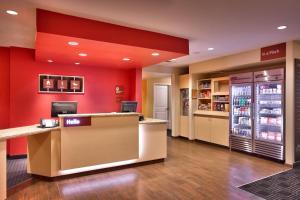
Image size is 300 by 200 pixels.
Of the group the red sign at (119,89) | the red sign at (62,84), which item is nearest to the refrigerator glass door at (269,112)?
the red sign at (119,89)

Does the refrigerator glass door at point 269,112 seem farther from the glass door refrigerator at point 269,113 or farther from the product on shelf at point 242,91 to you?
the product on shelf at point 242,91

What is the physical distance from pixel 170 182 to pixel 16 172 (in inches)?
122

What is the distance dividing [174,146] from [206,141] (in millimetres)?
1203

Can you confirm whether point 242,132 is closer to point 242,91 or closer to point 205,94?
point 242,91

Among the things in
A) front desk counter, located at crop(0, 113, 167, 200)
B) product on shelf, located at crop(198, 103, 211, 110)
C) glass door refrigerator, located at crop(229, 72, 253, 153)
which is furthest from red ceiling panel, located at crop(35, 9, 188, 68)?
product on shelf, located at crop(198, 103, 211, 110)

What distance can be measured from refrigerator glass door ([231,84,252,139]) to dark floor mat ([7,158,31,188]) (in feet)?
17.0

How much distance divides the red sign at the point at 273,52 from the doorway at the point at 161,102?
5.09m

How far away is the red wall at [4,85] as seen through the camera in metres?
5.24

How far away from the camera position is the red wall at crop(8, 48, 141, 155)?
5.23 metres

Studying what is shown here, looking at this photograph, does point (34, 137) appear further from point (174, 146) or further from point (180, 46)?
point (174, 146)

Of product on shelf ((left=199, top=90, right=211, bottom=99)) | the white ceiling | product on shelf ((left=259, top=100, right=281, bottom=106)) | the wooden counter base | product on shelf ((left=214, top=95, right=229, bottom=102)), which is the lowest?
the wooden counter base

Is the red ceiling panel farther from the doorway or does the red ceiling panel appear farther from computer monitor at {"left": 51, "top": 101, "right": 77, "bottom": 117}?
the doorway

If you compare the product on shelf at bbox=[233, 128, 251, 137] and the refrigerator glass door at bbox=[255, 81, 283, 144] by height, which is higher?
the refrigerator glass door at bbox=[255, 81, 283, 144]

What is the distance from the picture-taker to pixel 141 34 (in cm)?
382
